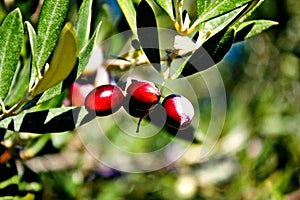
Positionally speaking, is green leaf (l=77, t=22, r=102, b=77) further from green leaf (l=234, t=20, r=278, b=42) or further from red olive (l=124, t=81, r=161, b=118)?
green leaf (l=234, t=20, r=278, b=42)

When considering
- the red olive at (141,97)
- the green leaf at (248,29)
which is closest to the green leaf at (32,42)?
the red olive at (141,97)

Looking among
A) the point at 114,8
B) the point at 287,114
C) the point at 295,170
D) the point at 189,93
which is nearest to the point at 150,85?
the point at 114,8

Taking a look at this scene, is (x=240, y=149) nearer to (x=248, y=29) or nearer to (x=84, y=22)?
(x=248, y=29)

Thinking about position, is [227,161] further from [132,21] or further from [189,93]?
[132,21]

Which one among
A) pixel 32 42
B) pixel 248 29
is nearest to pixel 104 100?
pixel 32 42

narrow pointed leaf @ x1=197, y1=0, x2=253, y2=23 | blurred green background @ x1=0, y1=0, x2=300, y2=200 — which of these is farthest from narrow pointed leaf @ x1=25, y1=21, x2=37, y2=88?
→ blurred green background @ x1=0, y1=0, x2=300, y2=200

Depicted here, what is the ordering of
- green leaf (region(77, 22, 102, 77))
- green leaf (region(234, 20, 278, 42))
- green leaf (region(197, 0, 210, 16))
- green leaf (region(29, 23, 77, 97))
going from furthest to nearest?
green leaf (region(234, 20, 278, 42))
green leaf (region(197, 0, 210, 16))
green leaf (region(77, 22, 102, 77))
green leaf (region(29, 23, 77, 97))
